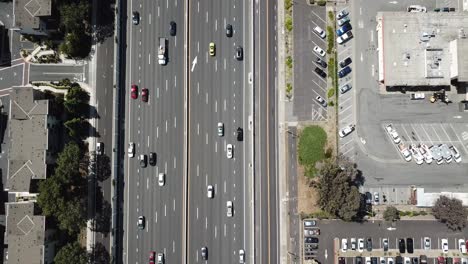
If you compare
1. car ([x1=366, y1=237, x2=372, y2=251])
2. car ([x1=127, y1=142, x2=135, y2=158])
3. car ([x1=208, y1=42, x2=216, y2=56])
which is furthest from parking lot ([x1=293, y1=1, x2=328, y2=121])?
car ([x1=127, y1=142, x2=135, y2=158])

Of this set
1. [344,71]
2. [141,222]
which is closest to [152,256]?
[141,222]

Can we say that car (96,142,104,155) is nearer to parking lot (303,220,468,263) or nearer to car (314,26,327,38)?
parking lot (303,220,468,263)

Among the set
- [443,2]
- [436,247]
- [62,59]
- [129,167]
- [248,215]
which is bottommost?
[436,247]

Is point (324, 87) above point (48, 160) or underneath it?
above

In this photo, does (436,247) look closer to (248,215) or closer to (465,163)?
(465,163)

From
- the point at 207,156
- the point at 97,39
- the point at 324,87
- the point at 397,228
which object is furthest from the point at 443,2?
the point at 97,39

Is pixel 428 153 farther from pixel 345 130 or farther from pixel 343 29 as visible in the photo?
pixel 343 29

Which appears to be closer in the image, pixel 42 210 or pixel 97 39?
pixel 42 210
